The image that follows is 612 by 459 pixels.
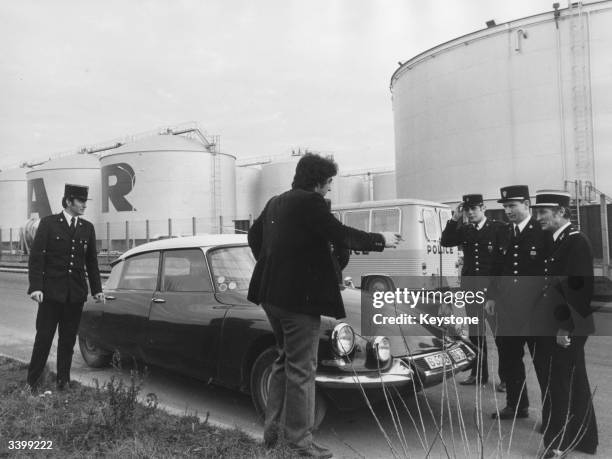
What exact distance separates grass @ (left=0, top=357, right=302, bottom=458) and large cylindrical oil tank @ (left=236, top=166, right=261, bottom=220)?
3911 centimetres

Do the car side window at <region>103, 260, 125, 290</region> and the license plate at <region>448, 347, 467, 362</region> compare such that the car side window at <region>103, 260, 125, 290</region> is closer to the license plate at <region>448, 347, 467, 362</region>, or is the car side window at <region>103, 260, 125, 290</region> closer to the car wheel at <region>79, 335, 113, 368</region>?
the car wheel at <region>79, 335, 113, 368</region>

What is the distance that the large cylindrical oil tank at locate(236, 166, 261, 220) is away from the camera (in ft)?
145

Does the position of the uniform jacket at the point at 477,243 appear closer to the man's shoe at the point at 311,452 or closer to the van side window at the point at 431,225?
the man's shoe at the point at 311,452

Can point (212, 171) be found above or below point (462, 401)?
above

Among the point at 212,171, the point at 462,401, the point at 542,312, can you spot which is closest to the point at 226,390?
the point at 462,401

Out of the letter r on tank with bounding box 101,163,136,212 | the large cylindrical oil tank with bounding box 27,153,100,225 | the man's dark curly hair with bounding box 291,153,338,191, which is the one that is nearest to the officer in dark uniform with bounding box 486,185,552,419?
the man's dark curly hair with bounding box 291,153,338,191

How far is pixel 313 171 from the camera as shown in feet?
11.3

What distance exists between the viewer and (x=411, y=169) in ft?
80.9

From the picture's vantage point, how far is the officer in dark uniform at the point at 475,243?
532 centimetres

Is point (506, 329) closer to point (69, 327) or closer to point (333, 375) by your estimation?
point (333, 375)

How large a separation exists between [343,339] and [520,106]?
1907 cm

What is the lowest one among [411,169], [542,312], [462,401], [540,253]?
[462,401]

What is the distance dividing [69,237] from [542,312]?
13.3 ft

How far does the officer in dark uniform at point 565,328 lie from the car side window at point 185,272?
2747 mm
